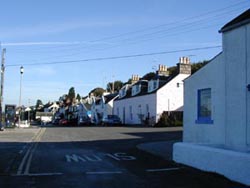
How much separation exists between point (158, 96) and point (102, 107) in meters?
34.1

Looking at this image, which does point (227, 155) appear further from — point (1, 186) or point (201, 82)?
point (201, 82)

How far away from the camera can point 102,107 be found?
90.8m

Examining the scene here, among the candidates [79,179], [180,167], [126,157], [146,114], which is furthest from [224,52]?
[146,114]

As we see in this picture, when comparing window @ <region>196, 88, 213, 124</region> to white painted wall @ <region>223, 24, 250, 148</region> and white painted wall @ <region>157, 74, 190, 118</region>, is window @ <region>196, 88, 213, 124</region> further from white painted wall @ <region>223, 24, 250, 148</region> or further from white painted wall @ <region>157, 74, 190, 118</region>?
white painted wall @ <region>157, 74, 190, 118</region>

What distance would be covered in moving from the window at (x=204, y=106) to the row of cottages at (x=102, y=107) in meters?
61.0

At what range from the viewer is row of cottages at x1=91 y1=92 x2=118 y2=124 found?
279 feet

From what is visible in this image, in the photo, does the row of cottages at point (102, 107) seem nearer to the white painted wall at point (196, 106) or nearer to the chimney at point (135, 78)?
the chimney at point (135, 78)

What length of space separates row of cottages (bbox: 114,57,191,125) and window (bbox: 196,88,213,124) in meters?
34.1

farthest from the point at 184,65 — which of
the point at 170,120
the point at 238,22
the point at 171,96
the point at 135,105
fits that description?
the point at 238,22

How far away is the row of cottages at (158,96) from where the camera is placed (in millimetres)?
57781

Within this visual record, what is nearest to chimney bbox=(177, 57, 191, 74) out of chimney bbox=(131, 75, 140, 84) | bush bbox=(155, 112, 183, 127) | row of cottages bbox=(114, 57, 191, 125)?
row of cottages bbox=(114, 57, 191, 125)

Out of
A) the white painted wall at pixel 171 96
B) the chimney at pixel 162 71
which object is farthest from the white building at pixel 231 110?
the chimney at pixel 162 71

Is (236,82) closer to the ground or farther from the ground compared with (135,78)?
closer to the ground

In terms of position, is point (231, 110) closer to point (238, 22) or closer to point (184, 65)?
point (238, 22)
